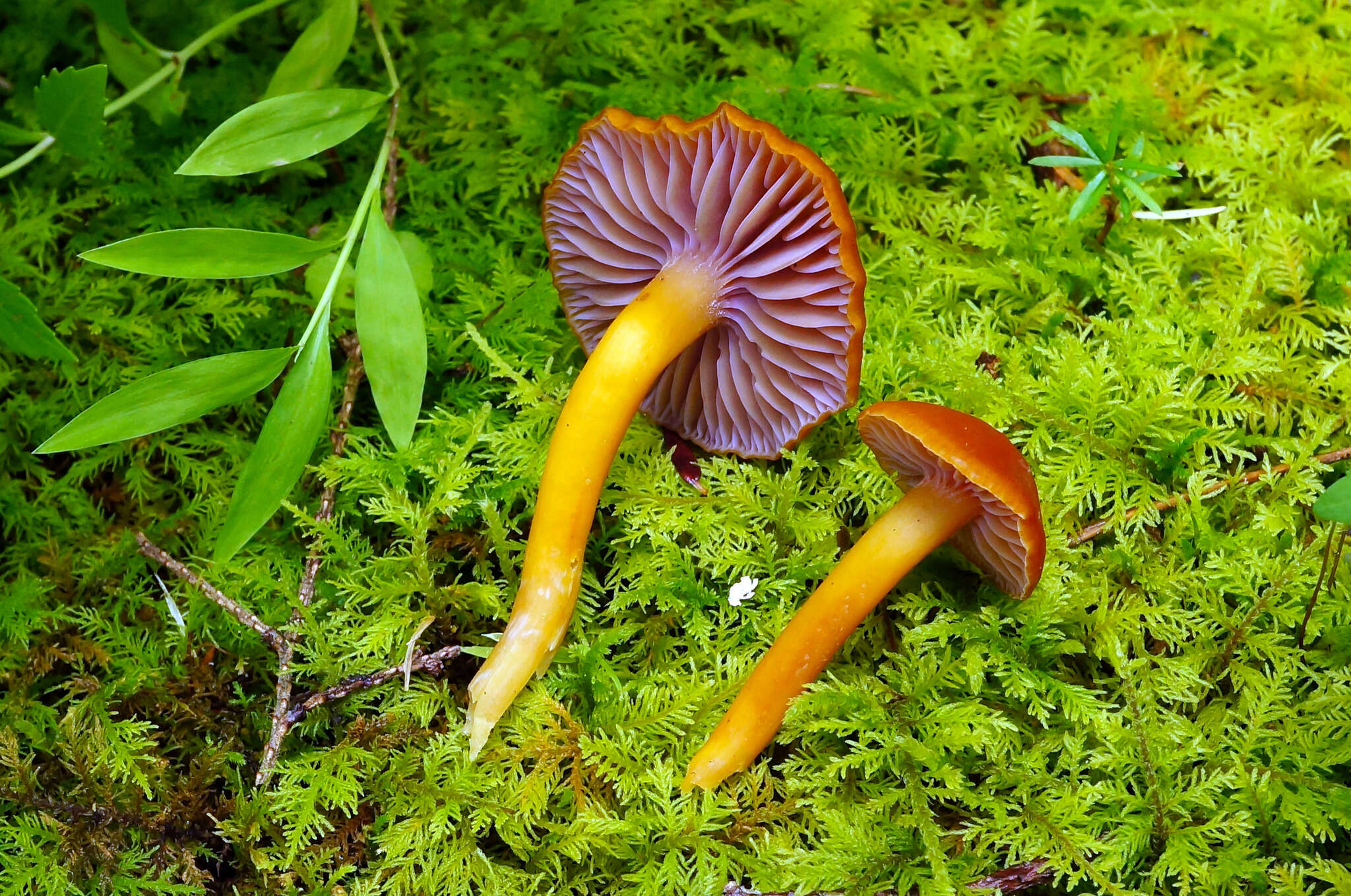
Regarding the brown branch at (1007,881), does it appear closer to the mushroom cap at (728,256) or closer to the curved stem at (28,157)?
the mushroom cap at (728,256)

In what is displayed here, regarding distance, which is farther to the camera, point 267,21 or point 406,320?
point 267,21

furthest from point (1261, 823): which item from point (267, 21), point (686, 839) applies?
point (267, 21)

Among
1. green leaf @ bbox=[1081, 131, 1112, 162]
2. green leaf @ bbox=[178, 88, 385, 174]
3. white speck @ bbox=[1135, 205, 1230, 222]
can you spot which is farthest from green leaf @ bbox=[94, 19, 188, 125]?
white speck @ bbox=[1135, 205, 1230, 222]

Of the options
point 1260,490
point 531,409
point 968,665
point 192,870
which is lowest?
point 192,870

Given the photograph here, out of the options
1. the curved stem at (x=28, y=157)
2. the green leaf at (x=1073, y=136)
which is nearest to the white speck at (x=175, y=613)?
the curved stem at (x=28, y=157)

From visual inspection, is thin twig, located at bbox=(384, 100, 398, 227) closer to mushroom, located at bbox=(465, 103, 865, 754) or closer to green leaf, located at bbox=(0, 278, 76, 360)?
mushroom, located at bbox=(465, 103, 865, 754)

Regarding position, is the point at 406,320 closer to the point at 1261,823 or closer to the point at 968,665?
the point at 968,665

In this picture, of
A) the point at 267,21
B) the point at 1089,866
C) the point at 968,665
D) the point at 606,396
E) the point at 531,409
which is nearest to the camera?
the point at 1089,866
